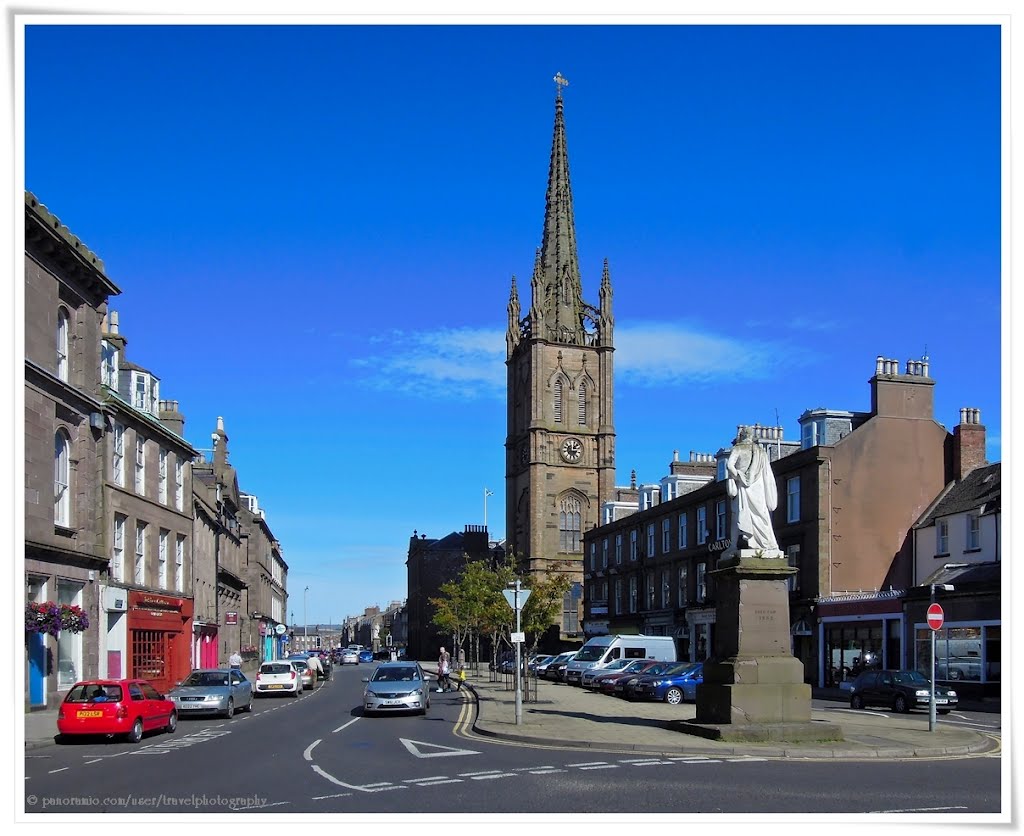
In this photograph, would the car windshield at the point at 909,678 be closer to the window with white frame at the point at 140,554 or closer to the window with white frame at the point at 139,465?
the window with white frame at the point at 140,554

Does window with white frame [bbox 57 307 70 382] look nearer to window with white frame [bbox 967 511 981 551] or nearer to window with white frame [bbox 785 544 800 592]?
window with white frame [bbox 785 544 800 592]

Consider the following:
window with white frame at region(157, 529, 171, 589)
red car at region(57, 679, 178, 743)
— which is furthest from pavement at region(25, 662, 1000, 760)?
window with white frame at region(157, 529, 171, 589)

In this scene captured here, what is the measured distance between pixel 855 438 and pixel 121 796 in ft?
133

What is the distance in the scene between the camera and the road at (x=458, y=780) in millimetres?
13008

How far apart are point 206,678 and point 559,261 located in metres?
92.8

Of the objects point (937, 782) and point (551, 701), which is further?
point (551, 701)

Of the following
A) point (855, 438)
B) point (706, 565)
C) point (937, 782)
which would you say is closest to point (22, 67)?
point (937, 782)

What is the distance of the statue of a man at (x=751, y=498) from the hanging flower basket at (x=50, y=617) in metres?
17.9

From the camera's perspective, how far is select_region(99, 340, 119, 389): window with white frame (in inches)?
1570

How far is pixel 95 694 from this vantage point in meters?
22.7

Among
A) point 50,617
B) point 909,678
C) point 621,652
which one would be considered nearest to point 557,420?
point 621,652

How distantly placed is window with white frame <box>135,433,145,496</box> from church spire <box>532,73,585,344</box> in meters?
72.2

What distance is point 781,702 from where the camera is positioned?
20.6 metres
